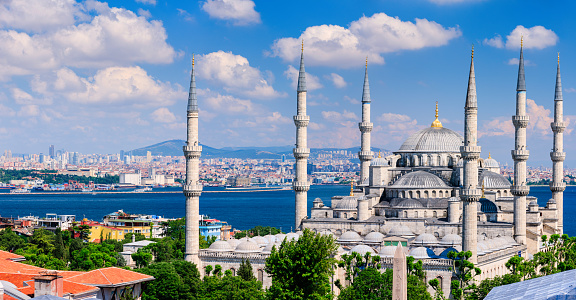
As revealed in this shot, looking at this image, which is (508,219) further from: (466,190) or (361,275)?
(361,275)

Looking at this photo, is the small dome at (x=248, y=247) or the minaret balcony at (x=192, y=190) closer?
the small dome at (x=248, y=247)

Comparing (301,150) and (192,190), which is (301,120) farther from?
(192,190)

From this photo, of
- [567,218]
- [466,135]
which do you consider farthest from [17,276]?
[567,218]

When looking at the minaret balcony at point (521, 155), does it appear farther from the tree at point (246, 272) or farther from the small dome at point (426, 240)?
the tree at point (246, 272)

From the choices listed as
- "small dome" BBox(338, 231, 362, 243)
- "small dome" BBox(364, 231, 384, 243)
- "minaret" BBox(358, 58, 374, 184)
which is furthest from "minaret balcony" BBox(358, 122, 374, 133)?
"small dome" BBox(364, 231, 384, 243)

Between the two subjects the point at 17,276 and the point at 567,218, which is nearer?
the point at 17,276

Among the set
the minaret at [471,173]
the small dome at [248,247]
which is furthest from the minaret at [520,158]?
the small dome at [248,247]
